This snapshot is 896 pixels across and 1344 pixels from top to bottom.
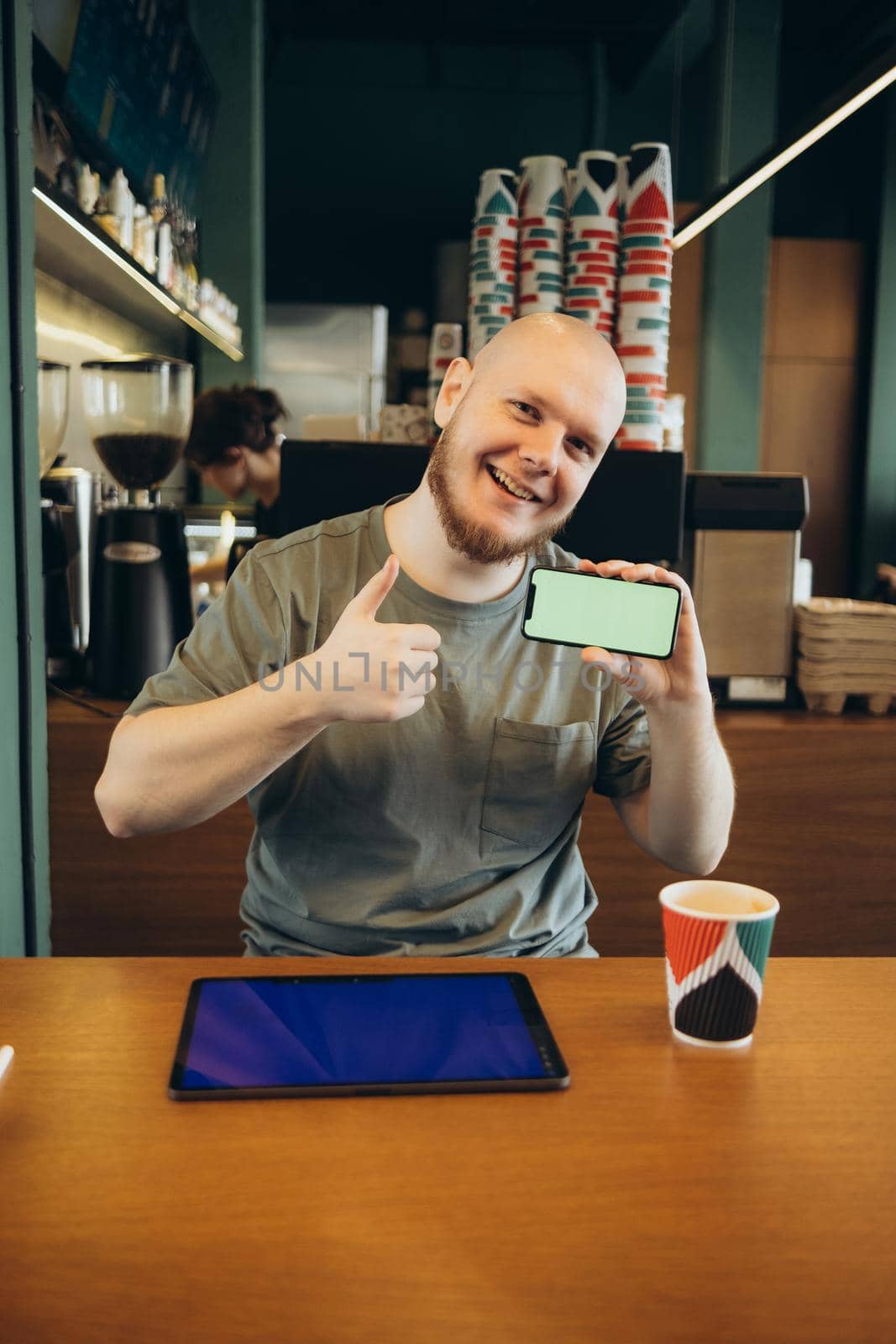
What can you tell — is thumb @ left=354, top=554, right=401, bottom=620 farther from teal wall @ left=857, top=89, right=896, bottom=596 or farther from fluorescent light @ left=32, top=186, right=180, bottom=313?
teal wall @ left=857, top=89, right=896, bottom=596

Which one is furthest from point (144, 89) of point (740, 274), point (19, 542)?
point (740, 274)

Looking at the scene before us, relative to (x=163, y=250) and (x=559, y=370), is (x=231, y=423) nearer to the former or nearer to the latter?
(x=163, y=250)

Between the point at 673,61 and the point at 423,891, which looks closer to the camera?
the point at 423,891

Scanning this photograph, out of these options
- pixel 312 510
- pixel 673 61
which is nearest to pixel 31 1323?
pixel 312 510

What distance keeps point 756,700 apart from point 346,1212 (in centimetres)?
166

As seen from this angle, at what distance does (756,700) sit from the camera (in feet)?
6.87

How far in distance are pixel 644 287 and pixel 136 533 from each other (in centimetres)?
97

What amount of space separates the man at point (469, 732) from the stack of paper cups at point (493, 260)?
1.98 ft

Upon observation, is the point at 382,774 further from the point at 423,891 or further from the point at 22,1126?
the point at 22,1126

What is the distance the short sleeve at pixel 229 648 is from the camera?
108 cm

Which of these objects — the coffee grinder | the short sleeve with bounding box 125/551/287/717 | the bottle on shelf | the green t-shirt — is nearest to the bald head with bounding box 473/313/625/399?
the green t-shirt

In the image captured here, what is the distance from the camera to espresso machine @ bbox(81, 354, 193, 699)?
1.91m

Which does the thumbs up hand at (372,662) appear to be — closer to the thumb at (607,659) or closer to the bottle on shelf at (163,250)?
the thumb at (607,659)

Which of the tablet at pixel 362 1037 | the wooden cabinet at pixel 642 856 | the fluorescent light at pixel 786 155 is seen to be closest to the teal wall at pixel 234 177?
the fluorescent light at pixel 786 155
